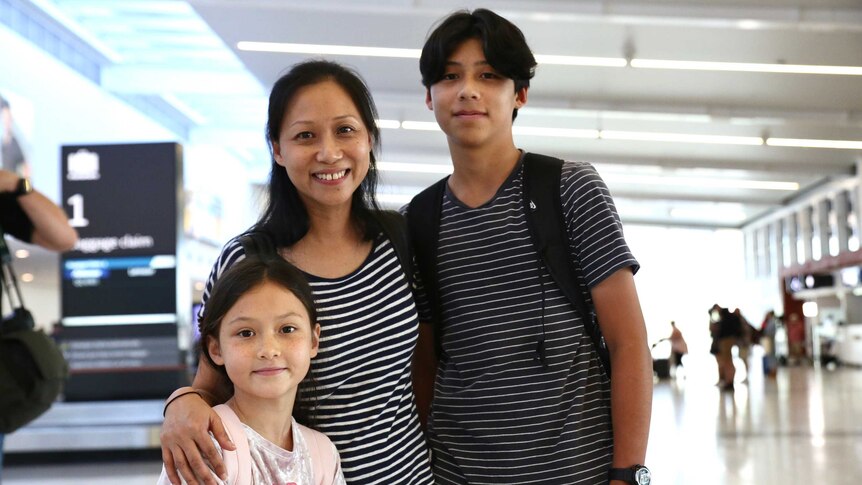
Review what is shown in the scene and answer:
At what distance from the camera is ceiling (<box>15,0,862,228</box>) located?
13.4 metres

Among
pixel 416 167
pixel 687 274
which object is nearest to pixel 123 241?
pixel 416 167

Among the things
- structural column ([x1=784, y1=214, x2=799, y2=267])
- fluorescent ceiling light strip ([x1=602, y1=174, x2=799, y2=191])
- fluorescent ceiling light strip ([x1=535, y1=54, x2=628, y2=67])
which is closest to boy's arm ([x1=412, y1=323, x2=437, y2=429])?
fluorescent ceiling light strip ([x1=535, y1=54, x2=628, y2=67])

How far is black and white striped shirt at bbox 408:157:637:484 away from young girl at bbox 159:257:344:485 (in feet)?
1.22

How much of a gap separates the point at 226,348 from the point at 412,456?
0.47 m

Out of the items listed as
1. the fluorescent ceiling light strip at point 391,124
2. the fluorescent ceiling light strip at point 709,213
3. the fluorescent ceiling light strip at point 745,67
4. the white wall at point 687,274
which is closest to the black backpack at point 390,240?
the fluorescent ceiling light strip at point 745,67

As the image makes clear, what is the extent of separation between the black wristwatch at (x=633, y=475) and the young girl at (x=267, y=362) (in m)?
0.57

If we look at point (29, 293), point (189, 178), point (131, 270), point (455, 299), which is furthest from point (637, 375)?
point (29, 293)

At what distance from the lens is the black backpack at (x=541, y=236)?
203 cm

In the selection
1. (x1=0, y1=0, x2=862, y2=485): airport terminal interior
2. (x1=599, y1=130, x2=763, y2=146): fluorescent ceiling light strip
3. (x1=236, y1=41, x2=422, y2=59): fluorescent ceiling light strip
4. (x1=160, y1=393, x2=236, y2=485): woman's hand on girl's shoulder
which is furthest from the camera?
(x1=599, y1=130, x2=763, y2=146): fluorescent ceiling light strip

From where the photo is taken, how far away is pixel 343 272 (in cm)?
195

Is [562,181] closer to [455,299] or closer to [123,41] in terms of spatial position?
[455,299]

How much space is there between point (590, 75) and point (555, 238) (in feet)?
52.4

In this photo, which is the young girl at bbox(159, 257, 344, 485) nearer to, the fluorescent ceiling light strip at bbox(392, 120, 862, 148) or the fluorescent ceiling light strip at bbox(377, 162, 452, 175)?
the fluorescent ceiling light strip at bbox(392, 120, 862, 148)

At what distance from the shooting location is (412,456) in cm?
198
